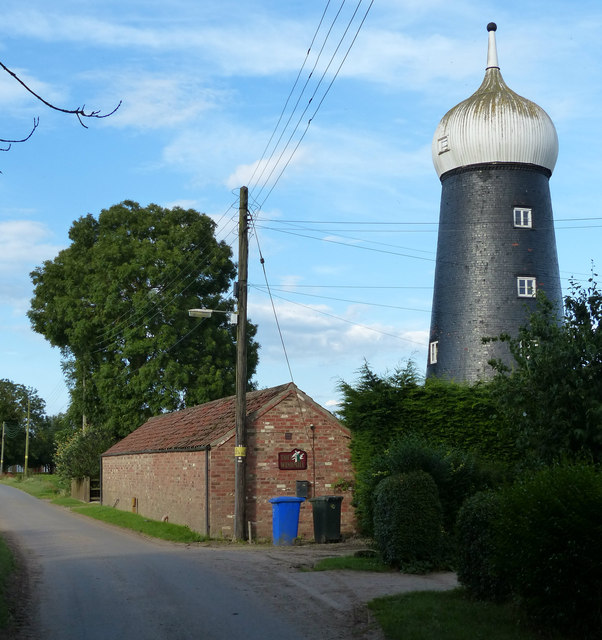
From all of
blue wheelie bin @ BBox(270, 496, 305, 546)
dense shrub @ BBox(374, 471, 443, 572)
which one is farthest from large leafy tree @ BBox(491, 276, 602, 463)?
blue wheelie bin @ BBox(270, 496, 305, 546)

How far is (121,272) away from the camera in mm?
40594

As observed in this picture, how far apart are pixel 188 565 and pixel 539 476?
8411 millimetres

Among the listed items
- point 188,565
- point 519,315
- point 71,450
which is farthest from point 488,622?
point 71,450

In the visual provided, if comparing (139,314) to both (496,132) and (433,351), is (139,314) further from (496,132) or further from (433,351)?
(496,132)

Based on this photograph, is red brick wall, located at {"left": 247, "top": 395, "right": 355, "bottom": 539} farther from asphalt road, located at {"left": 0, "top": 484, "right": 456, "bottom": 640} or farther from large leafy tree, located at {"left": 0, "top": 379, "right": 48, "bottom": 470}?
large leafy tree, located at {"left": 0, "top": 379, "right": 48, "bottom": 470}

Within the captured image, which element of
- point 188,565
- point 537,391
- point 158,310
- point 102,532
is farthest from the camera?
point 158,310

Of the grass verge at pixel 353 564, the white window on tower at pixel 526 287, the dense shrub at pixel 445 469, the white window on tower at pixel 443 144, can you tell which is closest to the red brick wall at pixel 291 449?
the dense shrub at pixel 445 469

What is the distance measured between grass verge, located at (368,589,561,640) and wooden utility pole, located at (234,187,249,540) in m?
10.2

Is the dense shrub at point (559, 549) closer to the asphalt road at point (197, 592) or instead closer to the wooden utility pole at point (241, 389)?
the asphalt road at point (197, 592)

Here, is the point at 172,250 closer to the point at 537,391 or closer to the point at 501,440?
the point at 501,440

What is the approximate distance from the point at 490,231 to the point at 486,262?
3.97ft

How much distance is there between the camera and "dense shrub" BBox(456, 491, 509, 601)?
9953 millimetres

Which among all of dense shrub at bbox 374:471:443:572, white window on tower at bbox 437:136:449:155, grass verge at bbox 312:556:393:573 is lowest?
grass verge at bbox 312:556:393:573

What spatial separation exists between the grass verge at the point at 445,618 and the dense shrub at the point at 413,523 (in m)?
3.17
